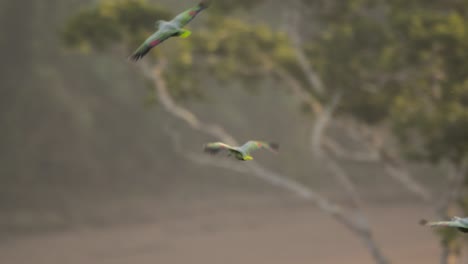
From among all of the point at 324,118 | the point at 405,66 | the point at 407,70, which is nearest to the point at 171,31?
the point at 405,66

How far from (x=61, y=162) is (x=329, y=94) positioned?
1302 centimetres

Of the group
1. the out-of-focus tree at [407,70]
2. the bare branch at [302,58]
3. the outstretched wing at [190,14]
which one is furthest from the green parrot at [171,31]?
the bare branch at [302,58]

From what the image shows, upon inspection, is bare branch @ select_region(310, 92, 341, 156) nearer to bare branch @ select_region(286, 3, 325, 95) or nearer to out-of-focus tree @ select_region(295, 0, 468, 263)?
out-of-focus tree @ select_region(295, 0, 468, 263)

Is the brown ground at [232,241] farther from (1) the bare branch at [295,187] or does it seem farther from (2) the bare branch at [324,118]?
(2) the bare branch at [324,118]

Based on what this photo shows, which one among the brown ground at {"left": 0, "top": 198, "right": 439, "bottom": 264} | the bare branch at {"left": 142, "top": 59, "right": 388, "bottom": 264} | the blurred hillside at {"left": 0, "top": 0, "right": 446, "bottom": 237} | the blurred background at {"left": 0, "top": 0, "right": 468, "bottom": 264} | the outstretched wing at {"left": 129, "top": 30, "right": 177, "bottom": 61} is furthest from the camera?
the blurred hillside at {"left": 0, "top": 0, "right": 446, "bottom": 237}

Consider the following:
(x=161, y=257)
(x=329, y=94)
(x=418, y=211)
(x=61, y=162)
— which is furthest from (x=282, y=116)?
(x=329, y=94)

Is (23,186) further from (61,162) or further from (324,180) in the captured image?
(324,180)

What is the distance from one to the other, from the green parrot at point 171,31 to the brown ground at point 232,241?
15210 mm

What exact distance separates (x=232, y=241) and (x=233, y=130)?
7494mm

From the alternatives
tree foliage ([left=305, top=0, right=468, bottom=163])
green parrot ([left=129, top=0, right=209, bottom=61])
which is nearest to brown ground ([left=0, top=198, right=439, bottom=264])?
tree foliage ([left=305, top=0, right=468, bottom=163])

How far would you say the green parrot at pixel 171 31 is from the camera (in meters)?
3.33

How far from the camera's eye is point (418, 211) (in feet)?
78.6

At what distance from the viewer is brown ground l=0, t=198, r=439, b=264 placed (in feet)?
60.5

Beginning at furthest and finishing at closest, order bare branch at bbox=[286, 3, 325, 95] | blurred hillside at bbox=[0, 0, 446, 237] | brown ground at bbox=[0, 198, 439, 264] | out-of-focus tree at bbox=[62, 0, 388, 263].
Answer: blurred hillside at bbox=[0, 0, 446, 237] < brown ground at bbox=[0, 198, 439, 264] < bare branch at bbox=[286, 3, 325, 95] < out-of-focus tree at bbox=[62, 0, 388, 263]
